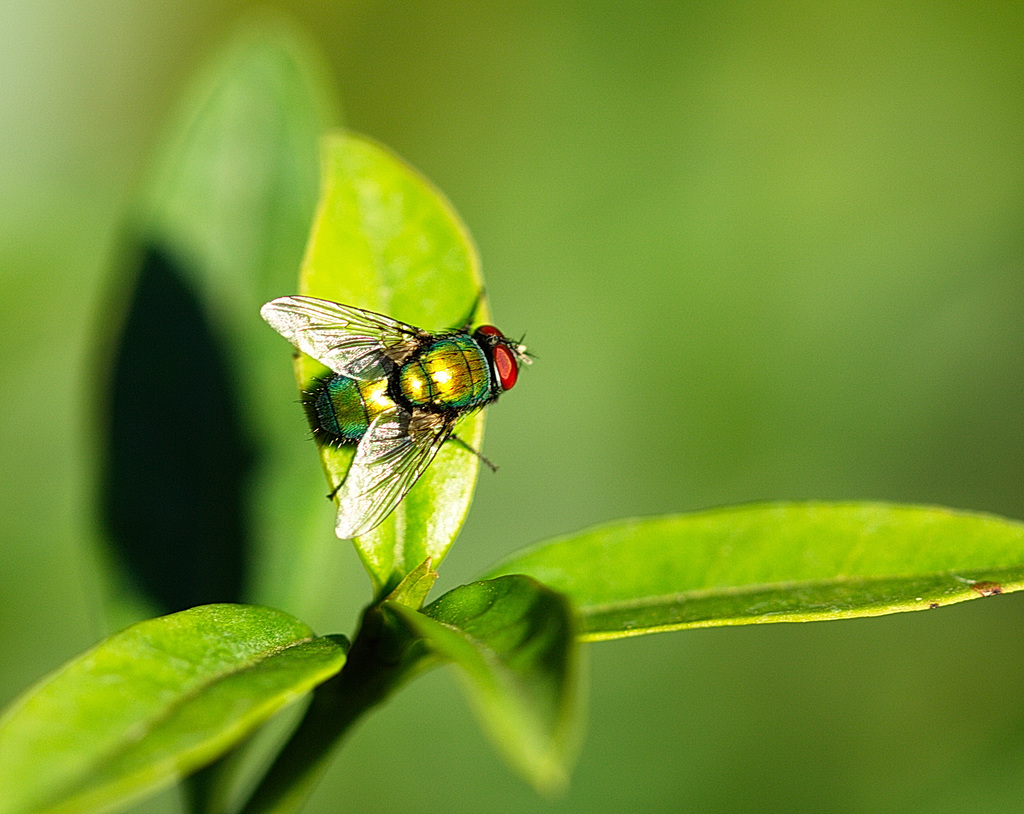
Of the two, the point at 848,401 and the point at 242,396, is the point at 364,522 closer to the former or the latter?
the point at 242,396

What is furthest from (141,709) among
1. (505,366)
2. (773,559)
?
(505,366)

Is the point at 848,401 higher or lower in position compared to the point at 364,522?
lower

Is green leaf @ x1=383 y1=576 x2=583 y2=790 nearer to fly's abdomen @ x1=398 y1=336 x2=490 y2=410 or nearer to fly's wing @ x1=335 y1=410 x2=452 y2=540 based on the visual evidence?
fly's wing @ x1=335 y1=410 x2=452 y2=540

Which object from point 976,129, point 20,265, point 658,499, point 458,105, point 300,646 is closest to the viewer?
point 300,646

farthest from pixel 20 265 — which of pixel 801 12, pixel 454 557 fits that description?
pixel 801 12

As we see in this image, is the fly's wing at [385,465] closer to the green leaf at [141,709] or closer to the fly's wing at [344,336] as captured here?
the fly's wing at [344,336]

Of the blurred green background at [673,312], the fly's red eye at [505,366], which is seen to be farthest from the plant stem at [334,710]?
the blurred green background at [673,312]

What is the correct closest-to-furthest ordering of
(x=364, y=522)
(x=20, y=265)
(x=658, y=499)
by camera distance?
(x=364, y=522)
(x=20, y=265)
(x=658, y=499)
